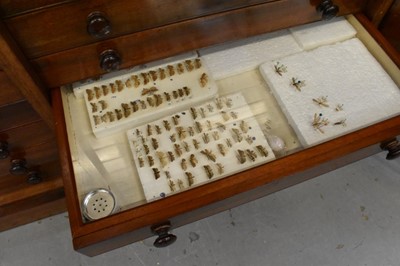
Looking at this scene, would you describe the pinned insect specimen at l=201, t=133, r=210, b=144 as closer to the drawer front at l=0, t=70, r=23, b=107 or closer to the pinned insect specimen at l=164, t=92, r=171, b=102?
the pinned insect specimen at l=164, t=92, r=171, b=102

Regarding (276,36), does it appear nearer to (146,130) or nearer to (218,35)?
(218,35)

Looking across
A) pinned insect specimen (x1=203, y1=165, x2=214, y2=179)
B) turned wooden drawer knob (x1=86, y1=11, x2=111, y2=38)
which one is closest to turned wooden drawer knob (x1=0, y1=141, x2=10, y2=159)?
turned wooden drawer knob (x1=86, y1=11, x2=111, y2=38)

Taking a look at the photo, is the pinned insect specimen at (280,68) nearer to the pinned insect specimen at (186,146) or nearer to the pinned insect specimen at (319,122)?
the pinned insect specimen at (319,122)

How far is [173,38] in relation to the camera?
78cm

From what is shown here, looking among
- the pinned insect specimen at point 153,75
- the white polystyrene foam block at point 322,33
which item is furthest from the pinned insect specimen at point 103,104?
the white polystyrene foam block at point 322,33

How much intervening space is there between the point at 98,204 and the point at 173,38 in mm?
363

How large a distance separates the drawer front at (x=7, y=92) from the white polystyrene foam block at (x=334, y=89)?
1.74 ft

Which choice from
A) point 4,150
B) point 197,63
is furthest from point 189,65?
point 4,150

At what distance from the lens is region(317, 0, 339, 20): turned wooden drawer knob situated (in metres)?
0.83

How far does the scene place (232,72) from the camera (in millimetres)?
898

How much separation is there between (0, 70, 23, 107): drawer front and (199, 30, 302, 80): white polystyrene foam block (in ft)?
1.37

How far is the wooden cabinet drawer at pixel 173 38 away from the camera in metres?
0.73

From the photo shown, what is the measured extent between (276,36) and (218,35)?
202 millimetres

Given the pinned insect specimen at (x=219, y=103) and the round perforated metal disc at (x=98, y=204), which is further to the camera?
the pinned insect specimen at (x=219, y=103)
